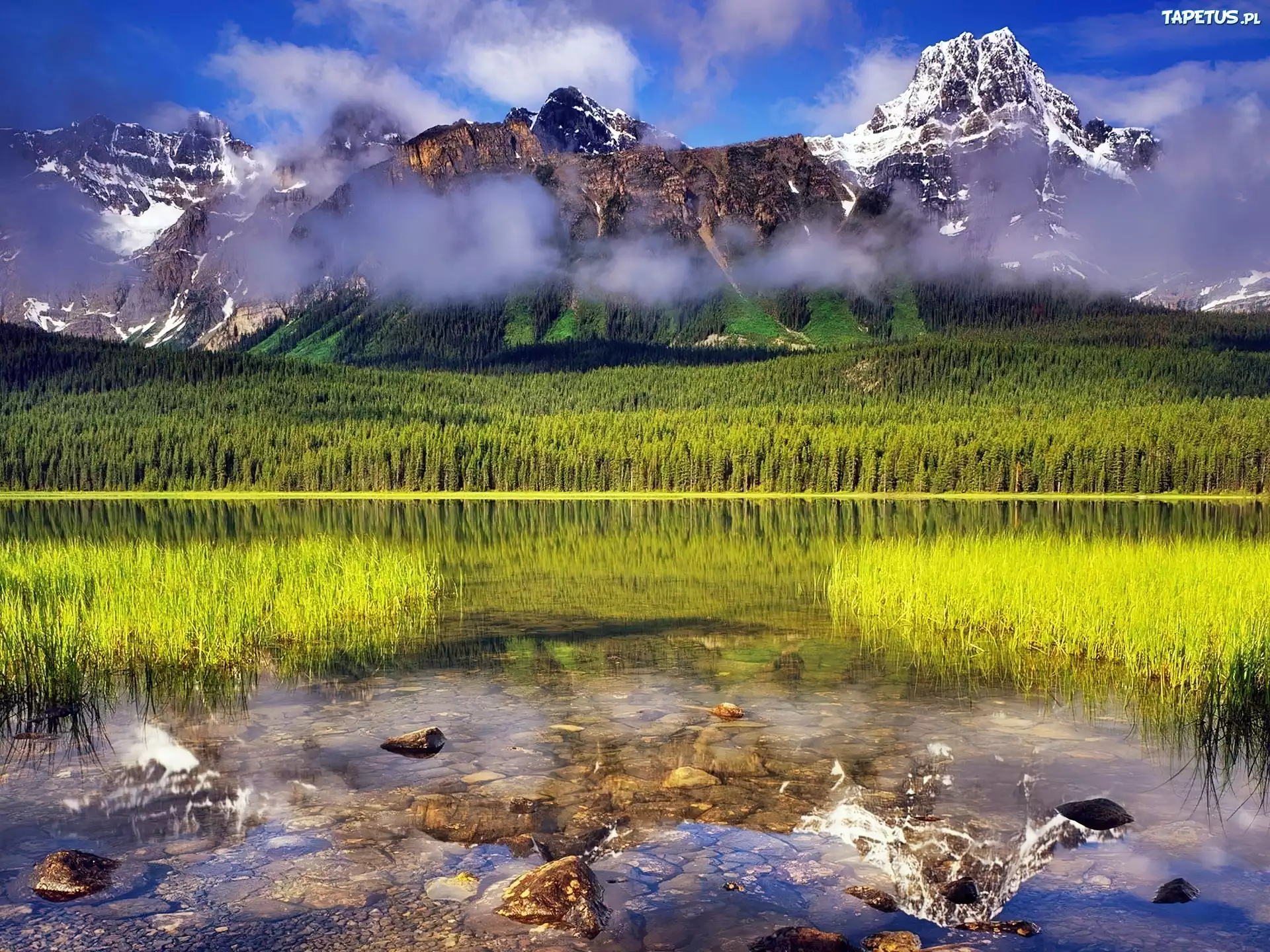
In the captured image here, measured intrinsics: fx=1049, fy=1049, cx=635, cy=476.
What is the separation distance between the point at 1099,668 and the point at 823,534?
47953 mm

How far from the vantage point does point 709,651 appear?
28.5m

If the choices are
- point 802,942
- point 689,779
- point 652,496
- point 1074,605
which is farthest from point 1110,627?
point 652,496

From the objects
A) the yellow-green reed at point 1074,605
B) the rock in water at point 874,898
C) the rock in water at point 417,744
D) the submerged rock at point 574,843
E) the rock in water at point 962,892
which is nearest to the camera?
the rock in water at point 874,898

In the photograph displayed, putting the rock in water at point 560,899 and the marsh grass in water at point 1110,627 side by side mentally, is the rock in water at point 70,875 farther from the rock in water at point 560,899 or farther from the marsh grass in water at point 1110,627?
the marsh grass in water at point 1110,627

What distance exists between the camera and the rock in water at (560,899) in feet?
37.7

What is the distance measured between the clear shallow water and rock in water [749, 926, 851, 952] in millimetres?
314

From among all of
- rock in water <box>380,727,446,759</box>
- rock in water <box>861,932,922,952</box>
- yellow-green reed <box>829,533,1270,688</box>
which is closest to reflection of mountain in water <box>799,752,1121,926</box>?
rock in water <box>861,932,922,952</box>

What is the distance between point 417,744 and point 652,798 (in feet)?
15.8

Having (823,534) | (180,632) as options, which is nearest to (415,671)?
(180,632)

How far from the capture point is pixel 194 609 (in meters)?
27.2

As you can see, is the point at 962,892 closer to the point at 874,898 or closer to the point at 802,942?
the point at 874,898

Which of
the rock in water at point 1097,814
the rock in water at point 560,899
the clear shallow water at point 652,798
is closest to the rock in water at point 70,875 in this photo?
the clear shallow water at point 652,798

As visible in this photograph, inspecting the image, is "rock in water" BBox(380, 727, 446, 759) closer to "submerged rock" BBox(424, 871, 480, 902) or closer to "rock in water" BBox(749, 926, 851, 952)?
"submerged rock" BBox(424, 871, 480, 902)

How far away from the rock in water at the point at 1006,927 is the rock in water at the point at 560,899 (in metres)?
4.04
